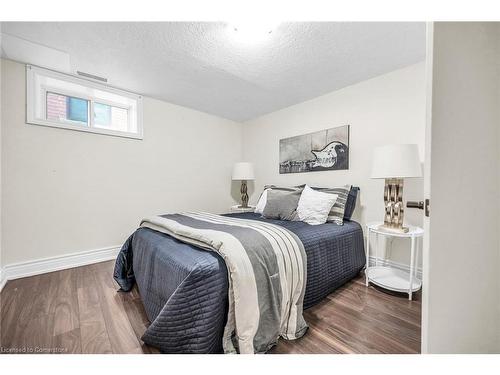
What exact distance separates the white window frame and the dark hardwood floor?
5.24ft

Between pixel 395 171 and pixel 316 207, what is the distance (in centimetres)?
73

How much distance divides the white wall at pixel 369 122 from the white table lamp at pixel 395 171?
0.31 m

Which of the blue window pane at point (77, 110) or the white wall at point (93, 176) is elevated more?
the blue window pane at point (77, 110)

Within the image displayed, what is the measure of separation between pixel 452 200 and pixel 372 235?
1.65 m

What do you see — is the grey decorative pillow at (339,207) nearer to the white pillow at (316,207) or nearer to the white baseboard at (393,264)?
the white pillow at (316,207)

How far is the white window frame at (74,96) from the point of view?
6.59 feet

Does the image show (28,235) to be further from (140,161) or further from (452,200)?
(452,200)

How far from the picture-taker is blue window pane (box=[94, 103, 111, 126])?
97.4 inches

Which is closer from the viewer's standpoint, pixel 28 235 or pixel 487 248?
pixel 487 248

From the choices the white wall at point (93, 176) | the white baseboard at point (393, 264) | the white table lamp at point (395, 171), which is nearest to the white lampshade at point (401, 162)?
the white table lamp at point (395, 171)

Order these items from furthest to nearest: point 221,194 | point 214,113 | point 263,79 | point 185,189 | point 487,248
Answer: point 221,194, point 214,113, point 185,189, point 263,79, point 487,248

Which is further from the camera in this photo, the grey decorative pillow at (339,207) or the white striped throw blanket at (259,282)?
the grey decorative pillow at (339,207)

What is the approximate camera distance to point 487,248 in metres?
0.91
